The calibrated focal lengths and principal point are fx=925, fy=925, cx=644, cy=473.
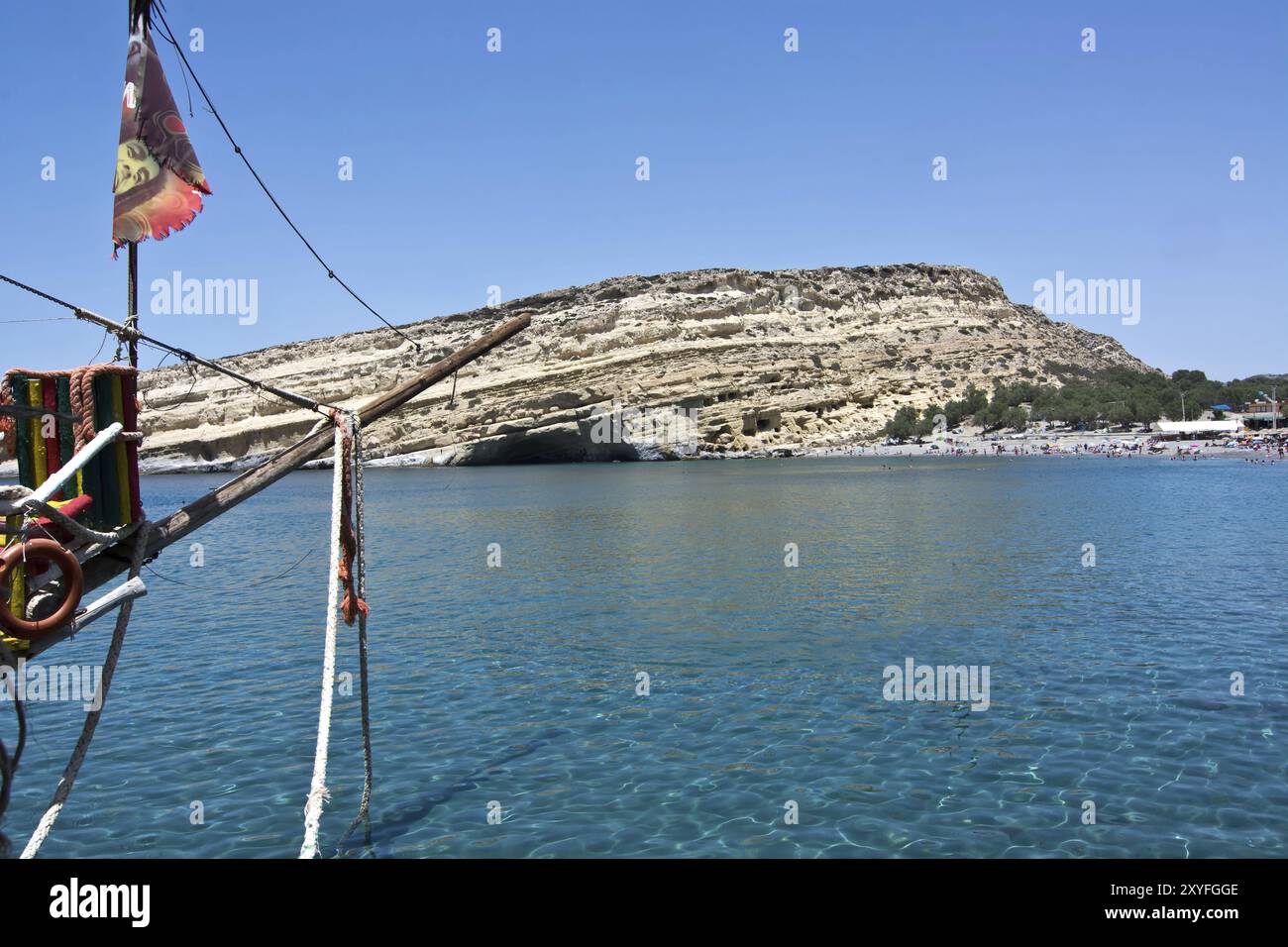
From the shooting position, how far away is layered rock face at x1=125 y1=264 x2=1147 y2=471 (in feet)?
333

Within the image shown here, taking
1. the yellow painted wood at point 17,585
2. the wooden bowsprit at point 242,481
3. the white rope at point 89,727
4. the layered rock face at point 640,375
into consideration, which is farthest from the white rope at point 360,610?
the layered rock face at point 640,375

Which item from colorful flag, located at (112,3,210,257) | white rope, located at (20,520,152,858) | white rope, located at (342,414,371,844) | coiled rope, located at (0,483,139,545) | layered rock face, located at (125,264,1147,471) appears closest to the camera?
coiled rope, located at (0,483,139,545)

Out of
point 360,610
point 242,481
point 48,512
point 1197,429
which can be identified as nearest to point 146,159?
point 242,481

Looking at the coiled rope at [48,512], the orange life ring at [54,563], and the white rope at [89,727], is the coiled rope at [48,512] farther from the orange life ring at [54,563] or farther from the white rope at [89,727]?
the white rope at [89,727]

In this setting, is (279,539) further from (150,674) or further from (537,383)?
(537,383)

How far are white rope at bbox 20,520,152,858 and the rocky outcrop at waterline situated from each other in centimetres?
8949

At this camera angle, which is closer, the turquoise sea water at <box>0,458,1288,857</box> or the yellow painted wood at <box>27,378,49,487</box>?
the yellow painted wood at <box>27,378,49,487</box>

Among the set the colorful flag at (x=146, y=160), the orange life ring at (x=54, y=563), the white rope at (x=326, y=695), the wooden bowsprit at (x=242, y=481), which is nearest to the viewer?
the orange life ring at (x=54, y=563)

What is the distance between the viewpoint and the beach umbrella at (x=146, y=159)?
8.42 meters

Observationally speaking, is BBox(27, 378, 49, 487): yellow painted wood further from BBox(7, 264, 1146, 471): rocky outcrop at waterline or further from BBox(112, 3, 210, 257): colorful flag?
BBox(7, 264, 1146, 471): rocky outcrop at waterline

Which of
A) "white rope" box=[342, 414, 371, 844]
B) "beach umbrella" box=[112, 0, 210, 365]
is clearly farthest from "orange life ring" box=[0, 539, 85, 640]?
"beach umbrella" box=[112, 0, 210, 365]

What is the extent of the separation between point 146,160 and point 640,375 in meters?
Result: 94.5

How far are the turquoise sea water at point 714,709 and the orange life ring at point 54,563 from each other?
2.83 meters
